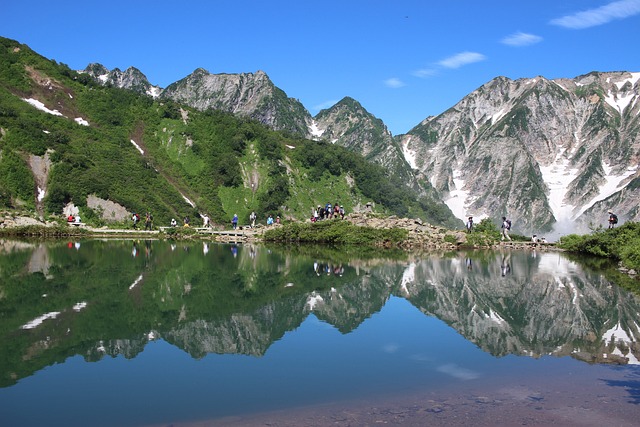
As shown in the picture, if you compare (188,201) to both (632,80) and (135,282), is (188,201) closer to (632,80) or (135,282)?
(135,282)

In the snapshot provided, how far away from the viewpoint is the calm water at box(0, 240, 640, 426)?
11.8 meters

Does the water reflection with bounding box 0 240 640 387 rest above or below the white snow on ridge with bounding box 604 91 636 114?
below

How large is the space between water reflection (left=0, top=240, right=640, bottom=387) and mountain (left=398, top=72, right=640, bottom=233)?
450ft

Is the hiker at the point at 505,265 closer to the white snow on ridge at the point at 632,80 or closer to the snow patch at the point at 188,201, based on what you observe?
the snow patch at the point at 188,201

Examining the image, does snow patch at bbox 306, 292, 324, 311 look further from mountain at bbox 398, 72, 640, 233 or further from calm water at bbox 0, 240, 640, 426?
mountain at bbox 398, 72, 640, 233

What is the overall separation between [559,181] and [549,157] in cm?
1057

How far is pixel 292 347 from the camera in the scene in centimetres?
1655

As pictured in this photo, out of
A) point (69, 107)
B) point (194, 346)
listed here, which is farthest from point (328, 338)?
point (69, 107)

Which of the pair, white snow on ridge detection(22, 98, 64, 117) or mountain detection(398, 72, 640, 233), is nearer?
white snow on ridge detection(22, 98, 64, 117)

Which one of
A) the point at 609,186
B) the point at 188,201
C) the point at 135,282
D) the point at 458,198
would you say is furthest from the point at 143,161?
the point at 609,186

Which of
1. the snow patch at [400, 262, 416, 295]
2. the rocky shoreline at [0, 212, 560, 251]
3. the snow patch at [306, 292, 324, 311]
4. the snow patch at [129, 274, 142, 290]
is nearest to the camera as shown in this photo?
the snow patch at [306, 292, 324, 311]

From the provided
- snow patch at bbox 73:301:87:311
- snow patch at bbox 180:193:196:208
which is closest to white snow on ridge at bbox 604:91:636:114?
snow patch at bbox 180:193:196:208

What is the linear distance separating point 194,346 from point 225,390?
3.79 meters

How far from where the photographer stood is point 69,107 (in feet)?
312
